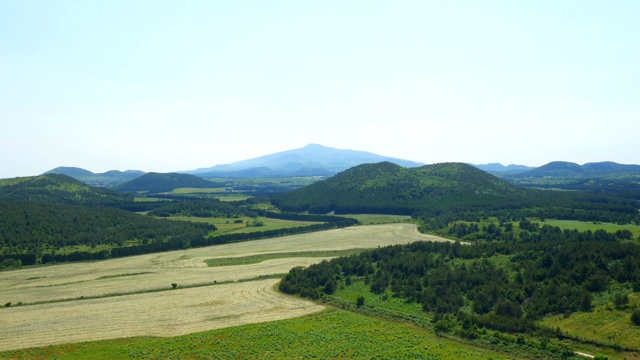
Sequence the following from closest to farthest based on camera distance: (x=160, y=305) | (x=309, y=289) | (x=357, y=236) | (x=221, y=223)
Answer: (x=160, y=305), (x=309, y=289), (x=357, y=236), (x=221, y=223)

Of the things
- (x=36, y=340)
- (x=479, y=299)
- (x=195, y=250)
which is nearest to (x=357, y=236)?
(x=195, y=250)

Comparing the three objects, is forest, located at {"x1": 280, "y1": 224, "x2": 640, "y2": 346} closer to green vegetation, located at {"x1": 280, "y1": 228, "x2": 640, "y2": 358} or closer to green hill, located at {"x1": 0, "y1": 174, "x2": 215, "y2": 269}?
green vegetation, located at {"x1": 280, "y1": 228, "x2": 640, "y2": 358}

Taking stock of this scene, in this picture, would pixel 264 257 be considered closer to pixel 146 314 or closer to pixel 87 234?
pixel 146 314

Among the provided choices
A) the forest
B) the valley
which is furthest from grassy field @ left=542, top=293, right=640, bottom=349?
the forest

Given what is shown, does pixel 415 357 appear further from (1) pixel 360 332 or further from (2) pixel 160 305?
(2) pixel 160 305

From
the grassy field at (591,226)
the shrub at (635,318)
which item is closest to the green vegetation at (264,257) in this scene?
the grassy field at (591,226)

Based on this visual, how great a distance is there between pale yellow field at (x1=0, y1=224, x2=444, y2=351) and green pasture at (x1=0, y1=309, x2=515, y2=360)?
3.49 m

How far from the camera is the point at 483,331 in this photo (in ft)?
209

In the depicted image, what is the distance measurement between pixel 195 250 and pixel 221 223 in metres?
58.2

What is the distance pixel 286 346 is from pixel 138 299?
120 feet

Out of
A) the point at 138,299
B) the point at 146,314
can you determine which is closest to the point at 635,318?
the point at 146,314

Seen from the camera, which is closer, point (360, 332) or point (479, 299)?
point (360, 332)

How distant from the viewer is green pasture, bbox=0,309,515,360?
57.6 m

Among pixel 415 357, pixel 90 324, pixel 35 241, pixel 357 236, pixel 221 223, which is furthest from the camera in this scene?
pixel 221 223
